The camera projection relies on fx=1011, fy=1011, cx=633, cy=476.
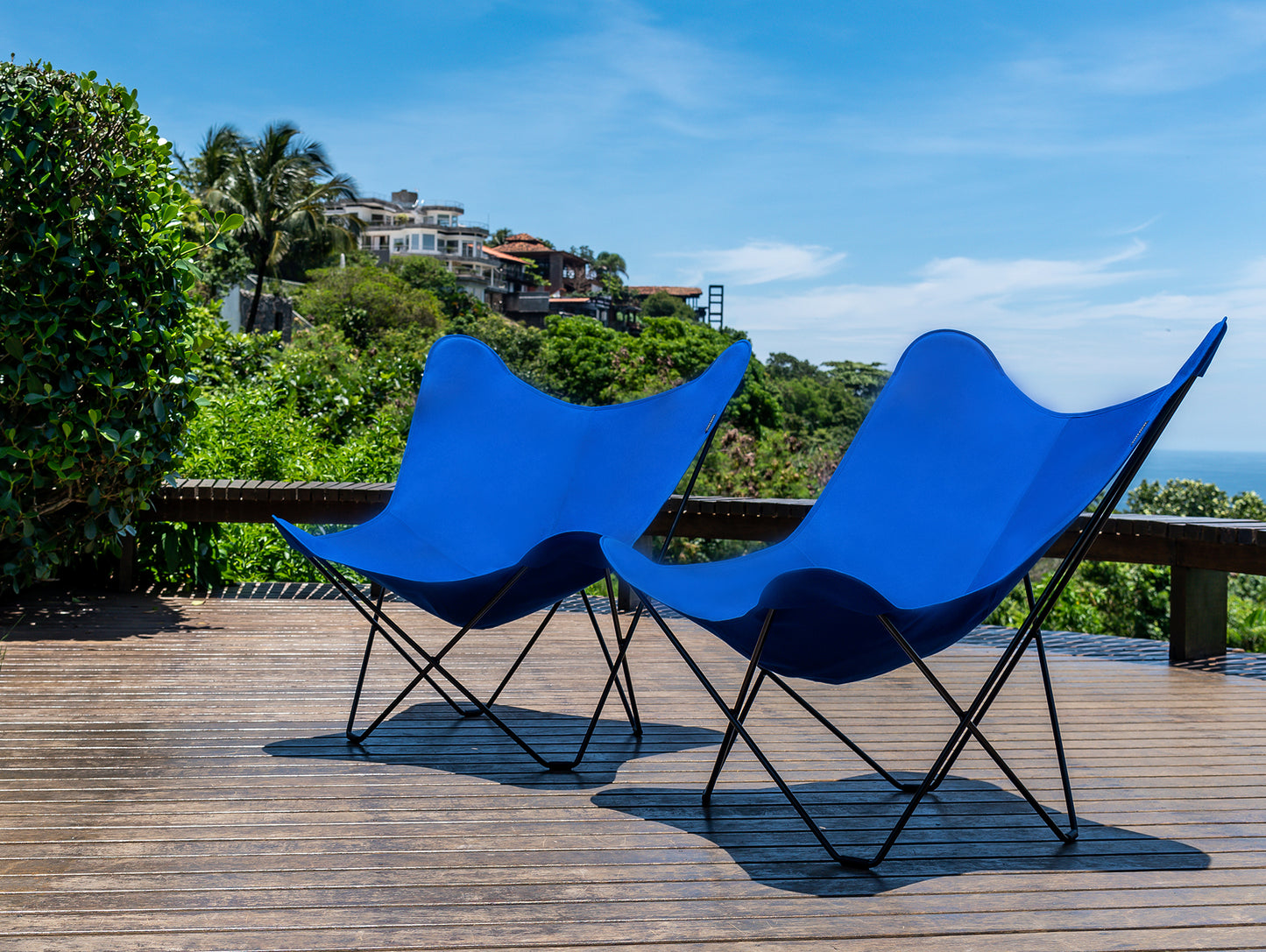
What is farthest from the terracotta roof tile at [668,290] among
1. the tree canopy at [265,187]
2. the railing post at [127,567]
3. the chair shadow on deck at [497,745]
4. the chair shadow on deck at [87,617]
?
the chair shadow on deck at [497,745]

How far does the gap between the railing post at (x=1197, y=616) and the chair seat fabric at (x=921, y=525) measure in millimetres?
1735

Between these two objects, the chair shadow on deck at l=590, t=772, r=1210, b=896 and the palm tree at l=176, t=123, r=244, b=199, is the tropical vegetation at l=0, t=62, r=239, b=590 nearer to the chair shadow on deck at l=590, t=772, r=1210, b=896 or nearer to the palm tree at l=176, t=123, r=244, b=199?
the chair shadow on deck at l=590, t=772, r=1210, b=896

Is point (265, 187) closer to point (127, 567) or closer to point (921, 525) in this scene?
point (127, 567)

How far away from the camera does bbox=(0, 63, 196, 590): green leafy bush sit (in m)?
3.66

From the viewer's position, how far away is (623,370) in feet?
113

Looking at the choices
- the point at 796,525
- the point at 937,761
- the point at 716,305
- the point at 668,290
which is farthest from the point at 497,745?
the point at 716,305

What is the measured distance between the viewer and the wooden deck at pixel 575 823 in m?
1.61

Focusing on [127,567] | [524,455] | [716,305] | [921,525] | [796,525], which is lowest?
[127,567]

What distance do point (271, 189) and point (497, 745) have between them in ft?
121

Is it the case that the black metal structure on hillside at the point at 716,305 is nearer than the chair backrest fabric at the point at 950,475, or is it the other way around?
the chair backrest fabric at the point at 950,475

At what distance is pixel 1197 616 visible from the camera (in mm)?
3791

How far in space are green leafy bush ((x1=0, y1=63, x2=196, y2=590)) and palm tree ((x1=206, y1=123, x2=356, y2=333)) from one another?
32452 millimetres

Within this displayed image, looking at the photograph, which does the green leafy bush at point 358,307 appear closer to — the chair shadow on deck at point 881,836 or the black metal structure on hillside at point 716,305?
the chair shadow on deck at point 881,836

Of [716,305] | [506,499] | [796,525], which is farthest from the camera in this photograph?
[716,305]
